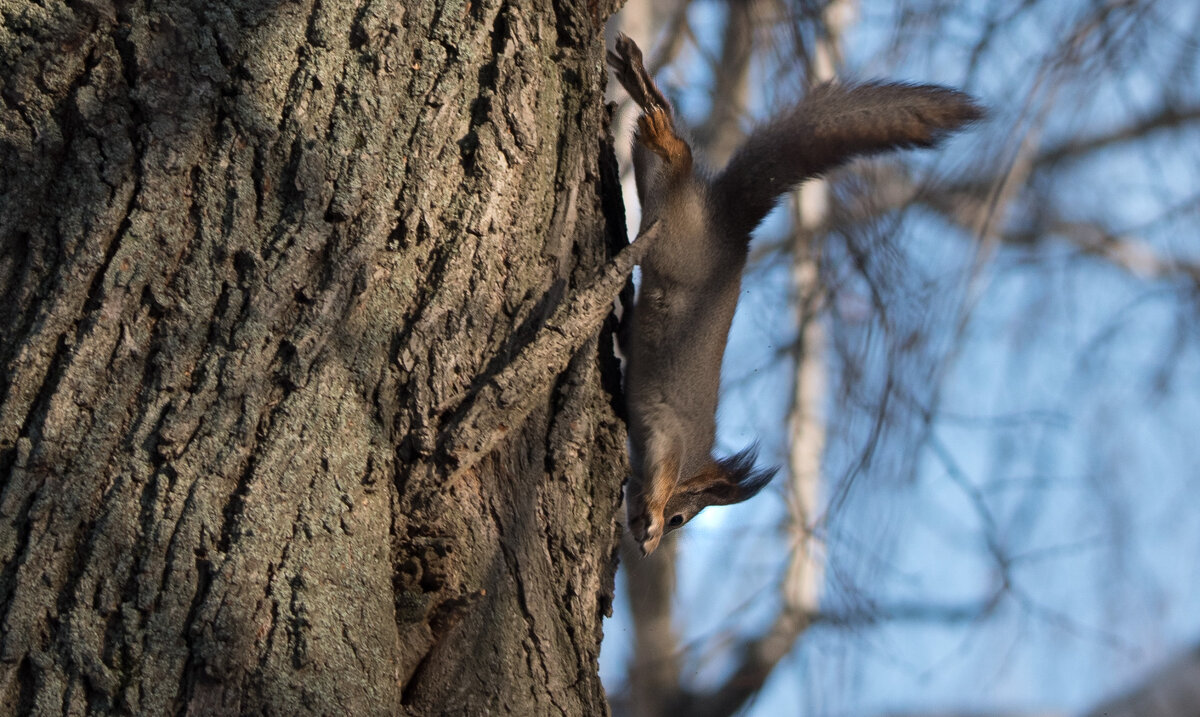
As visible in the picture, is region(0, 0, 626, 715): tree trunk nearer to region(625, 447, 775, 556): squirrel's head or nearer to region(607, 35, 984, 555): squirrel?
region(607, 35, 984, 555): squirrel

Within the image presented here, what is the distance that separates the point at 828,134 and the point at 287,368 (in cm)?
145

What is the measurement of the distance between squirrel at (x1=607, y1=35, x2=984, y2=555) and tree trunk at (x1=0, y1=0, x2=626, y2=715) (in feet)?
2.70

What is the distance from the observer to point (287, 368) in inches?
43.9

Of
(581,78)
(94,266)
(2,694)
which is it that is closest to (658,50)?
(581,78)

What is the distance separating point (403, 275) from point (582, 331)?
0.81ft

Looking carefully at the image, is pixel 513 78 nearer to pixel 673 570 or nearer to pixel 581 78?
pixel 581 78

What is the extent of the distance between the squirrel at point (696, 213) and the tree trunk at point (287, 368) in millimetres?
824

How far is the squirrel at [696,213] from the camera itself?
2.08 meters

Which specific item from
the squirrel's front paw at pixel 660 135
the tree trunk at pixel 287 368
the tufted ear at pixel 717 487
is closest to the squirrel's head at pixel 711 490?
the tufted ear at pixel 717 487

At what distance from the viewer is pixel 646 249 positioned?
4.77 ft

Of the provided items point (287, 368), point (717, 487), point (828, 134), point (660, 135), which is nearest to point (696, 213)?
point (660, 135)

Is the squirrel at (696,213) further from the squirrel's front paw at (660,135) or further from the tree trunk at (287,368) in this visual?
the tree trunk at (287,368)

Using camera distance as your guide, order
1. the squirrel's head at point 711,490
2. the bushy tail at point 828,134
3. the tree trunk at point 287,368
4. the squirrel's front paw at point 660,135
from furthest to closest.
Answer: the squirrel's head at point 711,490 < the squirrel's front paw at point 660,135 < the bushy tail at point 828,134 < the tree trunk at point 287,368

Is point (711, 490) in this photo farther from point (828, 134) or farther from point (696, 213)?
point (828, 134)
